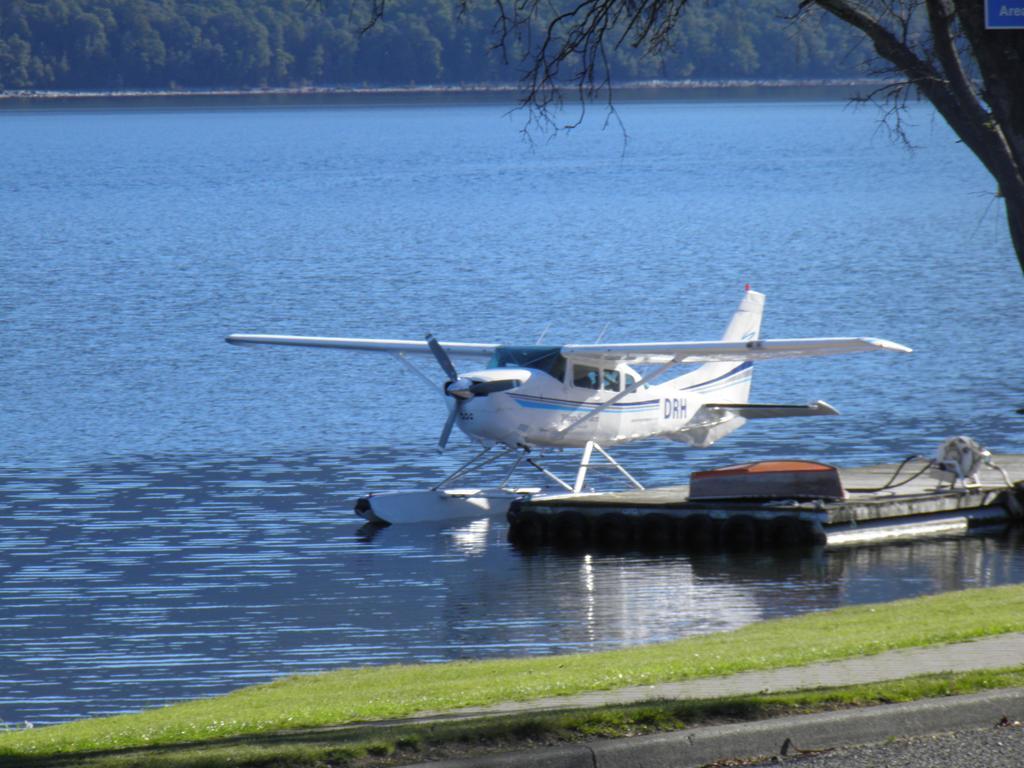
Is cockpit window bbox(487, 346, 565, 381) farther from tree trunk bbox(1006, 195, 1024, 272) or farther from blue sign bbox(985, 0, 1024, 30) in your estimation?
blue sign bbox(985, 0, 1024, 30)

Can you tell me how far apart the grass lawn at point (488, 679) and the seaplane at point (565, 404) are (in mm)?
9308

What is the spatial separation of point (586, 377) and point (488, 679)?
13708 mm

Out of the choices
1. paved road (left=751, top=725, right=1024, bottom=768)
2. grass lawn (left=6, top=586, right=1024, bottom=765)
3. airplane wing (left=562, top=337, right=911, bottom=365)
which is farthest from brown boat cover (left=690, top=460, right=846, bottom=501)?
paved road (left=751, top=725, right=1024, bottom=768)

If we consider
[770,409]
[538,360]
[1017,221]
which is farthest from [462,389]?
[1017,221]

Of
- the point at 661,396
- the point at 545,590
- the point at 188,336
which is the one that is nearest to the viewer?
the point at 545,590

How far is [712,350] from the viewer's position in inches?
953

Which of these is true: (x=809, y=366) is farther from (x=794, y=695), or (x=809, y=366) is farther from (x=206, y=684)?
Result: (x=794, y=695)

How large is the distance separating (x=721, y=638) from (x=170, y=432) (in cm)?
1909

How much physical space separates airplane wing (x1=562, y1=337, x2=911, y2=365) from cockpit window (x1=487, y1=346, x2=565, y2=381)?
15 cm

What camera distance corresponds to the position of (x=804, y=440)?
97.6 ft

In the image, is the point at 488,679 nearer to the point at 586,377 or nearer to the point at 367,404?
the point at 586,377

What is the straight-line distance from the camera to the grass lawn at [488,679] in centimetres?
901

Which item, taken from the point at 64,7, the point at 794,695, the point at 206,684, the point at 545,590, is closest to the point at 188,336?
the point at 545,590

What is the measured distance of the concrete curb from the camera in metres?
7.41
